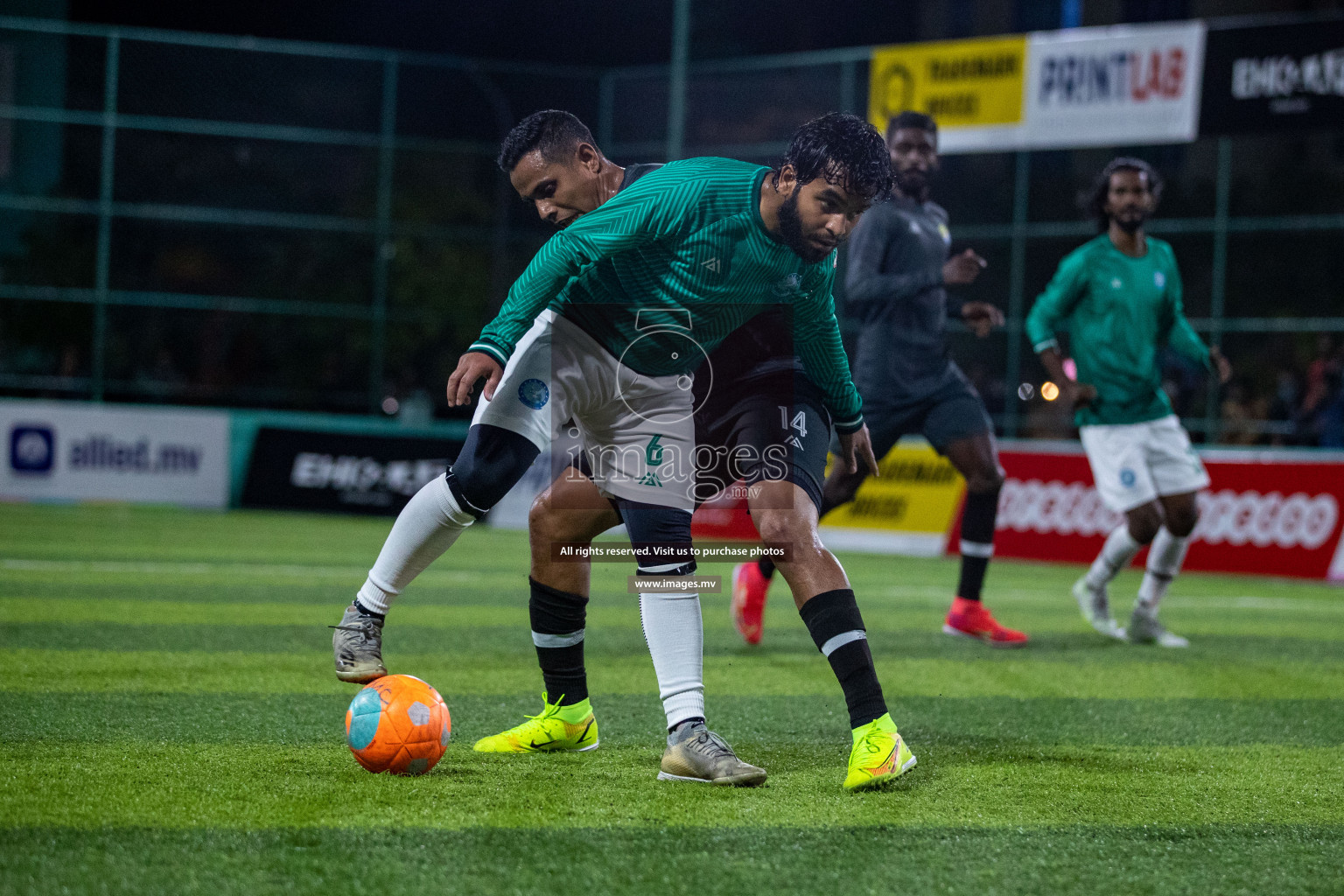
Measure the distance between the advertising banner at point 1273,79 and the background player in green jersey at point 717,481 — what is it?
12.9 m

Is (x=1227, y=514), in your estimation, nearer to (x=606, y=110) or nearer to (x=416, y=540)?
(x=416, y=540)

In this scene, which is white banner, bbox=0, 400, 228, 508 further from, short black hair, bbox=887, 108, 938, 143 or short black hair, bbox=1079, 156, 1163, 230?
short black hair, bbox=1079, 156, 1163, 230

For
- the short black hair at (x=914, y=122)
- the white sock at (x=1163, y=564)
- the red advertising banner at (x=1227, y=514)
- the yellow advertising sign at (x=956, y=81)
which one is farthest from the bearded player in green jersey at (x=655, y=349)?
the yellow advertising sign at (x=956, y=81)

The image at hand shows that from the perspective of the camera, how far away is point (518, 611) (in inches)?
325

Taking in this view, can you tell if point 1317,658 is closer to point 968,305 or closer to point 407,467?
point 968,305

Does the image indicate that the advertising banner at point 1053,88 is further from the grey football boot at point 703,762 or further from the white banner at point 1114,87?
the grey football boot at point 703,762

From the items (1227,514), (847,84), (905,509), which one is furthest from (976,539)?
(847,84)

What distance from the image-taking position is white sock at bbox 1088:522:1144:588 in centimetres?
768

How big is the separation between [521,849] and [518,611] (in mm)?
5236

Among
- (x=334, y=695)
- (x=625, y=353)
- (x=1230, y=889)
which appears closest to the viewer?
(x=1230, y=889)

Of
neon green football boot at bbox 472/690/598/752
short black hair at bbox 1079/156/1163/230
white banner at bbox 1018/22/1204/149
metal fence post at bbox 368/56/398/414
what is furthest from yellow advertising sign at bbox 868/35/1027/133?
neon green football boot at bbox 472/690/598/752

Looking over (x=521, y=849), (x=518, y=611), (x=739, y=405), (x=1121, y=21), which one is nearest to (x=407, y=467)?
(x=518, y=611)

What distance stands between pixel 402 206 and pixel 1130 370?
19.0m

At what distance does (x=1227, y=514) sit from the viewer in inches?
502
